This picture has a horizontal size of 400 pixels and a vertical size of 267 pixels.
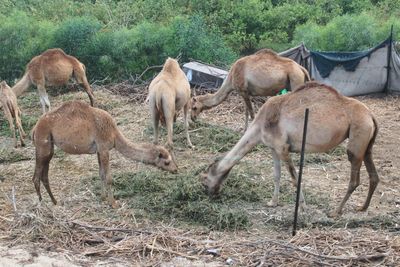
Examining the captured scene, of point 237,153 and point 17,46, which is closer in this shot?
point 237,153

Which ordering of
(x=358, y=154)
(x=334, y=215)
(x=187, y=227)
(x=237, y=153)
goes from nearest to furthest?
(x=187, y=227) < (x=358, y=154) < (x=334, y=215) < (x=237, y=153)

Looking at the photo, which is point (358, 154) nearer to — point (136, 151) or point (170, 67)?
point (136, 151)

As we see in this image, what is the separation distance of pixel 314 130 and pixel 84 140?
3.24 metres

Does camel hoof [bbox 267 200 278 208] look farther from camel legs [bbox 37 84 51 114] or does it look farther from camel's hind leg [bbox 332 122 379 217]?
camel legs [bbox 37 84 51 114]

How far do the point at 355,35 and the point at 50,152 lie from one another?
38.4ft

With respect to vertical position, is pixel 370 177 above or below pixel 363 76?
above

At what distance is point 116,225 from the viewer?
789 cm

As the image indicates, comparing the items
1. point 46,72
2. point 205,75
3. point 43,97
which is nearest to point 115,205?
point 43,97

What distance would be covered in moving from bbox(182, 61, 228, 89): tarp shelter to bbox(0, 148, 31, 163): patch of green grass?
18.1 feet

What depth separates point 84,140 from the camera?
876 cm

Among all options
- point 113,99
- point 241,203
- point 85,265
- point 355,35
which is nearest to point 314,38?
point 355,35

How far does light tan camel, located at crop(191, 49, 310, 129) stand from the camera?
1170 cm

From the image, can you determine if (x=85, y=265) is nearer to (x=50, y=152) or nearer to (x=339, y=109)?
(x=50, y=152)

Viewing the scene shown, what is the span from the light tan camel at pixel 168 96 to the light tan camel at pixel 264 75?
133cm
